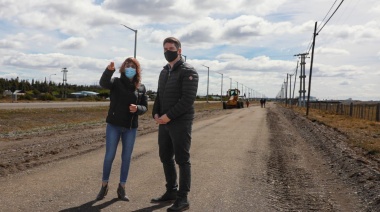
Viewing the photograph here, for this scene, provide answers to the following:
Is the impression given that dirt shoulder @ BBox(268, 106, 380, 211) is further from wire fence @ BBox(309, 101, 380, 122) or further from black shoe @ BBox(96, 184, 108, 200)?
wire fence @ BBox(309, 101, 380, 122)

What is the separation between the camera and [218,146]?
12.0 m

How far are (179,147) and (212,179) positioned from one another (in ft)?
7.59

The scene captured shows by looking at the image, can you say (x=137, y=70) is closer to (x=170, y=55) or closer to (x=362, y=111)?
(x=170, y=55)

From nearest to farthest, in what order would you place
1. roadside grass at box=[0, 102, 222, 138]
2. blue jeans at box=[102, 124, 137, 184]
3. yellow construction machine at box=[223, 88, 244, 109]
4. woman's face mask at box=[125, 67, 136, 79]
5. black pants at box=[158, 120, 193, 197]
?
black pants at box=[158, 120, 193, 197] < woman's face mask at box=[125, 67, 136, 79] < blue jeans at box=[102, 124, 137, 184] < roadside grass at box=[0, 102, 222, 138] < yellow construction machine at box=[223, 88, 244, 109]

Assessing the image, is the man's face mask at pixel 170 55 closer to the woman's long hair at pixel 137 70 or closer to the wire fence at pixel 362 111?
the woman's long hair at pixel 137 70

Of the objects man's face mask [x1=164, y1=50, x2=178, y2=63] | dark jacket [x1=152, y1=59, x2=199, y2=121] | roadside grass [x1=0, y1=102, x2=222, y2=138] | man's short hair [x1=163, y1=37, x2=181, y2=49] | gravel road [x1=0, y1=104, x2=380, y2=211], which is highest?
man's short hair [x1=163, y1=37, x2=181, y2=49]

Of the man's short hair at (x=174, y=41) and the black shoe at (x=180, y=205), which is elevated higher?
the man's short hair at (x=174, y=41)

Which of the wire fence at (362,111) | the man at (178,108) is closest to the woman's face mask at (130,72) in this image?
the man at (178,108)

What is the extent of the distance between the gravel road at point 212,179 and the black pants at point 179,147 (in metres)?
0.47

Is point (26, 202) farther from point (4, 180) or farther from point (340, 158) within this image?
point (340, 158)

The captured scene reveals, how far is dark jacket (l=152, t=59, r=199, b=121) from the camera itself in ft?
16.5

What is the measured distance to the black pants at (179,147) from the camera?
5.13m

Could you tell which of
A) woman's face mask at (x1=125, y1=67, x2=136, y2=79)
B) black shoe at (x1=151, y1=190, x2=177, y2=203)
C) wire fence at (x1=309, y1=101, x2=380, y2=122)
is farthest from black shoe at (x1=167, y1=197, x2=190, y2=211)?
wire fence at (x1=309, y1=101, x2=380, y2=122)

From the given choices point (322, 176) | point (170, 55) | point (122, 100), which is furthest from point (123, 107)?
point (322, 176)
